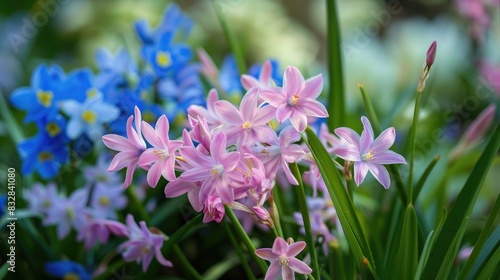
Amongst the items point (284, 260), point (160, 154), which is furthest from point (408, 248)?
point (160, 154)

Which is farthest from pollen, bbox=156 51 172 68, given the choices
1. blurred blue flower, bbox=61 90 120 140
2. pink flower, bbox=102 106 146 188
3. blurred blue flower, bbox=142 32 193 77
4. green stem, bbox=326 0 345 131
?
pink flower, bbox=102 106 146 188

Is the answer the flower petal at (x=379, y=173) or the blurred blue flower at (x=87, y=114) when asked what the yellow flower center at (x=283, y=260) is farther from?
the blurred blue flower at (x=87, y=114)

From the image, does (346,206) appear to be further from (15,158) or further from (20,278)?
(15,158)

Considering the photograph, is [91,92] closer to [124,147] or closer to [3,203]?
[3,203]

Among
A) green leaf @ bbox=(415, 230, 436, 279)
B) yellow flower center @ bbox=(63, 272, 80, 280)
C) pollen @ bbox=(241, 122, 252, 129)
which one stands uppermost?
pollen @ bbox=(241, 122, 252, 129)

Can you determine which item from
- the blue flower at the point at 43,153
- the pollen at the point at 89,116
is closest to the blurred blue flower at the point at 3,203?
the blue flower at the point at 43,153

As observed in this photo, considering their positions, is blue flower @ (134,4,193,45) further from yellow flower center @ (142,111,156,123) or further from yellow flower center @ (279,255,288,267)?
yellow flower center @ (279,255,288,267)
